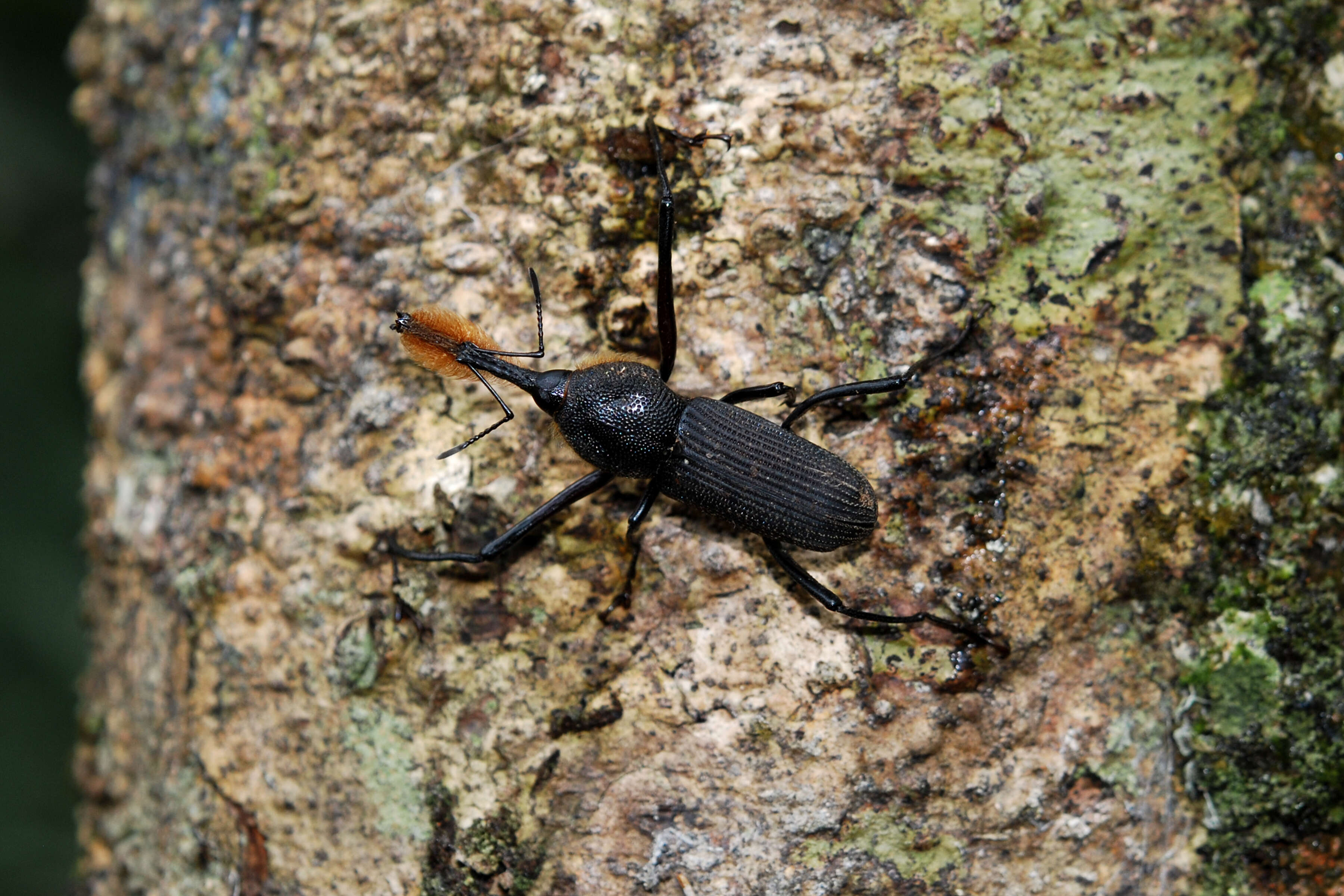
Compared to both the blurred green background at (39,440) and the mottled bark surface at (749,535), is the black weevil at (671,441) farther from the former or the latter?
the blurred green background at (39,440)

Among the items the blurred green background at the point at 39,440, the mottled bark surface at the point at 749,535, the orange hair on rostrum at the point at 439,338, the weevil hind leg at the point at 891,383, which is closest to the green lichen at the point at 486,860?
the mottled bark surface at the point at 749,535

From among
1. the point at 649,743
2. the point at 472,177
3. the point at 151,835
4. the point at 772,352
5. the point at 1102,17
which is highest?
the point at 1102,17

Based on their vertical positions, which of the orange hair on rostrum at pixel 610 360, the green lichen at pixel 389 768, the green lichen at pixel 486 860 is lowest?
the green lichen at pixel 486 860

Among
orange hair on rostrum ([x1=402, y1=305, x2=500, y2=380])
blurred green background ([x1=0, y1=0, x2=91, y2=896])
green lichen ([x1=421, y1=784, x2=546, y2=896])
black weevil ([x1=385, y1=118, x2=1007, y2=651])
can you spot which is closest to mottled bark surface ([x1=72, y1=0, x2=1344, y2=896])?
green lichen ([x1=421, y1=784, x2=546, y2=896])

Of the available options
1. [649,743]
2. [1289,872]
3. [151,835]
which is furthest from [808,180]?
[151,835]

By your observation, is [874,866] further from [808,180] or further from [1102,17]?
[1102,17]

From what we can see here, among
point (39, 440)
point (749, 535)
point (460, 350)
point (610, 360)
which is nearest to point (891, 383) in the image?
point (749, 535)
